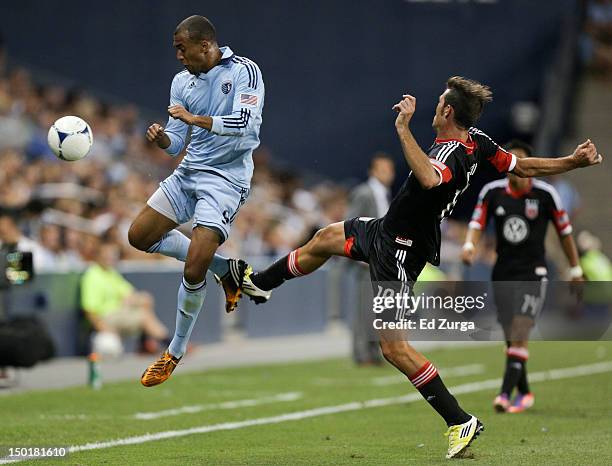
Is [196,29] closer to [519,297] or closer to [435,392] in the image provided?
[435,392]

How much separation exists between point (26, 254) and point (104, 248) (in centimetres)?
593

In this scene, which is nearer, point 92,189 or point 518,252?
point 518,252

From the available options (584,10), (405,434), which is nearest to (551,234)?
(584,10)

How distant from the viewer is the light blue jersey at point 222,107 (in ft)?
31.9

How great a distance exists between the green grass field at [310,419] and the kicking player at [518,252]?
1.56 feet

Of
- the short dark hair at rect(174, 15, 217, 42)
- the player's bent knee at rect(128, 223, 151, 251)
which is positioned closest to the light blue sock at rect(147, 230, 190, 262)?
the player's bent knee at rect(128, 223, 151, 251)

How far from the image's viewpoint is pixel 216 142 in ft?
32.6

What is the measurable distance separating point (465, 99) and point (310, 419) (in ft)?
13.1

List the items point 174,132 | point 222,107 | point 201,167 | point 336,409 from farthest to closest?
1. point 336,409
2. point 174,132
3. point 201,167
4. point 222,107

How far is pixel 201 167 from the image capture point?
32.7 ft

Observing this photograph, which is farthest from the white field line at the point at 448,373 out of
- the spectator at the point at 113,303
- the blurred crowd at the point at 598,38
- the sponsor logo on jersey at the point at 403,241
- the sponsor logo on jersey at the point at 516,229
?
the blurred crowd at the point at 598,38

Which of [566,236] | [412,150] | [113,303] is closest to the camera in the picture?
[412,150]

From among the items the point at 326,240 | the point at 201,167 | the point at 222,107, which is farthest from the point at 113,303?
the point at 326,240

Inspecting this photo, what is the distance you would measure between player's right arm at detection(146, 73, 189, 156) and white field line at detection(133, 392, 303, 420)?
3.11 metres
